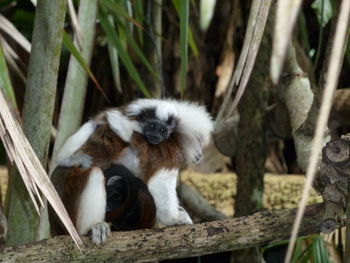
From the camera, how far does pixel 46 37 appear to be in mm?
2471

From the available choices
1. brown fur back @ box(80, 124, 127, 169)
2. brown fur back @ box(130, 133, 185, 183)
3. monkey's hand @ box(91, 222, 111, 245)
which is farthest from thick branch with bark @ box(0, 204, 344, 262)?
brown fur back @ box(130, 133, 185, 183)

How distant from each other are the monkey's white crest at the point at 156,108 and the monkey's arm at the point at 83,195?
568 millimetres

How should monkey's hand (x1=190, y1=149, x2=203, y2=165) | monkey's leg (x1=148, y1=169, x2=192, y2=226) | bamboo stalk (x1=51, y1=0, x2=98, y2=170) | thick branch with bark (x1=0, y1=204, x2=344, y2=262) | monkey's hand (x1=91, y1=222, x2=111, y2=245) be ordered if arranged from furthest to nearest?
monkey's hand (x1=190, y1=149, x2=203, y2=165) < monkey's leg (x1=148, y1=169, x2=192, y2=226) < bamboo stalk (x1=51, y1=0, x2=98, y2=170) < monkey's hand (x1=91, y1=222, x2=111, y2=245) < thick branch with bark (x1=0, y1=204, x2=344, y2=262)

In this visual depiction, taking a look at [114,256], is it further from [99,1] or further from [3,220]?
[99,1]

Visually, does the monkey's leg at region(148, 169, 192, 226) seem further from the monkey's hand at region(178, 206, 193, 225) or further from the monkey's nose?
the monkey's nose

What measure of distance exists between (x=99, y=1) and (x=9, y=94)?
0.77 meters

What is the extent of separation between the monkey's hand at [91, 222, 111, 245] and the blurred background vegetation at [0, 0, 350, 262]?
338 millimetres

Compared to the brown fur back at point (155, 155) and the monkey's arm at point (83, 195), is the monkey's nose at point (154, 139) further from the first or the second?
the monkey's arm at point (83, 195)

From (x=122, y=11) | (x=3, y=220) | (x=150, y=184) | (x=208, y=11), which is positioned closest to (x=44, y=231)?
(x=150, y=184)

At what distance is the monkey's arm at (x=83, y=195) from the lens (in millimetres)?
3117

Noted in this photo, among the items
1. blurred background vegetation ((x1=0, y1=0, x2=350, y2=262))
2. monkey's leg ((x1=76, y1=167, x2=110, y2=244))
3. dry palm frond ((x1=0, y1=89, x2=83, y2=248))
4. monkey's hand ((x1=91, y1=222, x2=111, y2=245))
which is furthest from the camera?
monkey's leg ((x1=76, y1=167, x2=110, y2=244))

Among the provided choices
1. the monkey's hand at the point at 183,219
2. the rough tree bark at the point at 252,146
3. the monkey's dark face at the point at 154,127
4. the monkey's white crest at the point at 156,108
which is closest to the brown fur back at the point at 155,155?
the monkey's dark face at the point at 154,127

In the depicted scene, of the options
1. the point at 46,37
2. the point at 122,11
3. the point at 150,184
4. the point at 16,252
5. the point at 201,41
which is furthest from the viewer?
the point at 201,41

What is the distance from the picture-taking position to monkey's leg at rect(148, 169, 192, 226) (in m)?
3.45
